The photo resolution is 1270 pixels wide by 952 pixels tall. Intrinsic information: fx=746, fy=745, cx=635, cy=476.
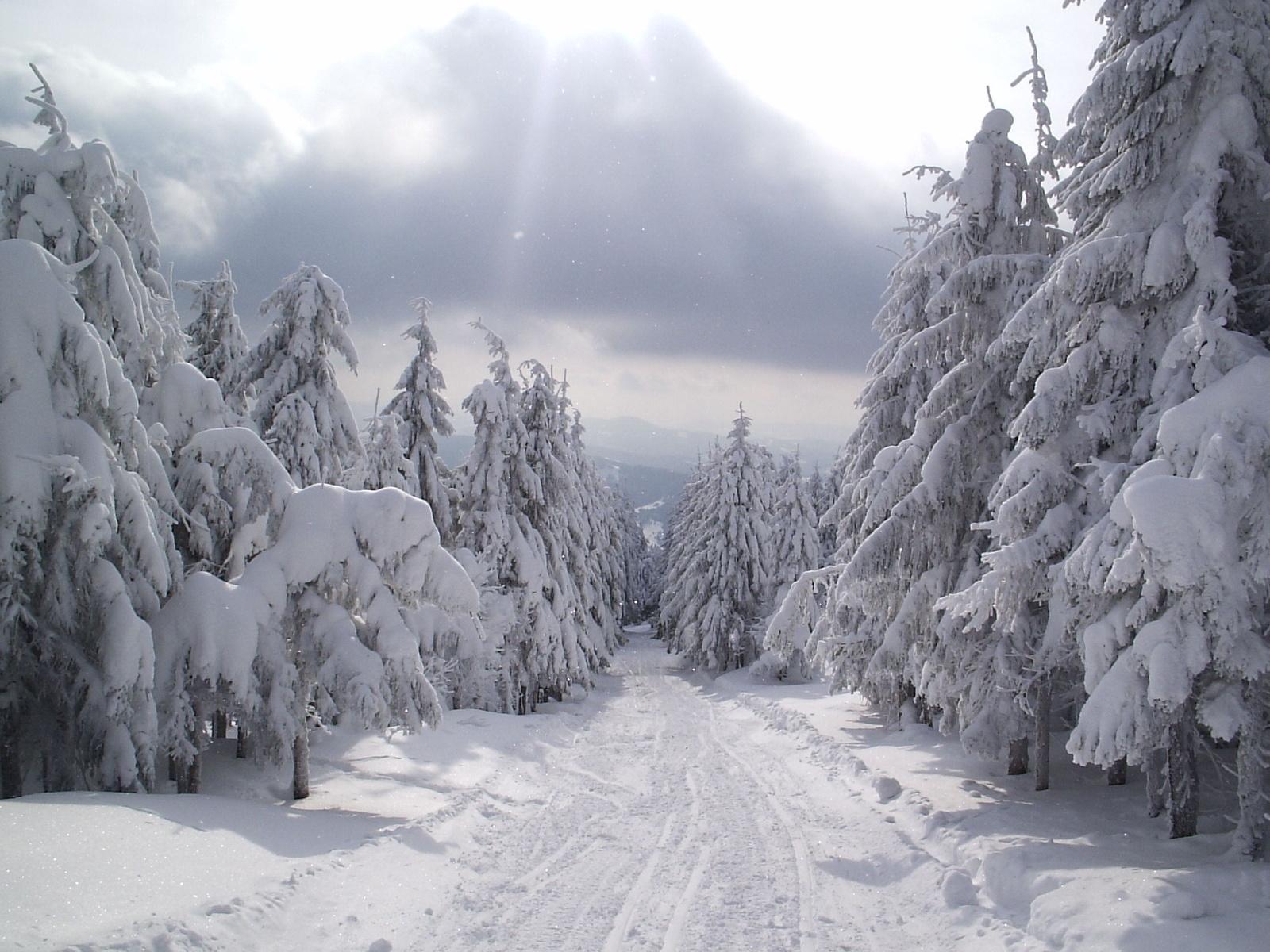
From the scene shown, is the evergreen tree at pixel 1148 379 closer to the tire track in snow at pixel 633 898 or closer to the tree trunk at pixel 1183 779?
the tree trunk at pixel 1183 779

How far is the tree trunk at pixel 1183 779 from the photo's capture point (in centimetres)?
858

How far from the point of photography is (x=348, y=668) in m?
11.0

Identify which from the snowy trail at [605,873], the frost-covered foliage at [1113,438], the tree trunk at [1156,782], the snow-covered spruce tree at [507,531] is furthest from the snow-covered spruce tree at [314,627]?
the snow-covered spruce tree at [507,531]

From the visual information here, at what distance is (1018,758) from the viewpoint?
13.2 meters

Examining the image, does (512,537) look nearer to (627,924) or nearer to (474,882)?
(474,882)

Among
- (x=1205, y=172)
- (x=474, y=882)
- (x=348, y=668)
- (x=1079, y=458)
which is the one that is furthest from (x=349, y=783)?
(x=1205, y=172)

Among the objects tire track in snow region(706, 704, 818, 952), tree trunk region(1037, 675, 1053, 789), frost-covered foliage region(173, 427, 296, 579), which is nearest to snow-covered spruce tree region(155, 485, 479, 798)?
frost-covered foliage region(173, 427, 296, 579)

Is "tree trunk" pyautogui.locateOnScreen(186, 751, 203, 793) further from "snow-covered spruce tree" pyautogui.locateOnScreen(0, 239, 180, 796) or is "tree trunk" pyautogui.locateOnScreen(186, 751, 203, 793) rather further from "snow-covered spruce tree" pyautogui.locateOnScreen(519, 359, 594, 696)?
"snow-covered spruce tree" pyautogui.locateOnScreen(519, 359, 594, 696)

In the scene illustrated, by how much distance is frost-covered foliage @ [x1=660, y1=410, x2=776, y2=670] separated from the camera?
3725 cm

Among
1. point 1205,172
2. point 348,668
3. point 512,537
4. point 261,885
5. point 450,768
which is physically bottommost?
point 450,768

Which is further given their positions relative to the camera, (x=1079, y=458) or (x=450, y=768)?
(x=450, y=768)

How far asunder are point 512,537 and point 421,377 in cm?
622

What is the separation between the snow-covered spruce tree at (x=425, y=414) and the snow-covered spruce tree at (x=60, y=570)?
44.7ft

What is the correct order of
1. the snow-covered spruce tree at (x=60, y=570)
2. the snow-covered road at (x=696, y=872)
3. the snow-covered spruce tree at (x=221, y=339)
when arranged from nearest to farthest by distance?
1. the snow-covered road at (x=696, y=872)
2. the snow-covered spruce tree at (x=60, y=570)
3. the snow-covered spruce tree at (x=221, y=339)
